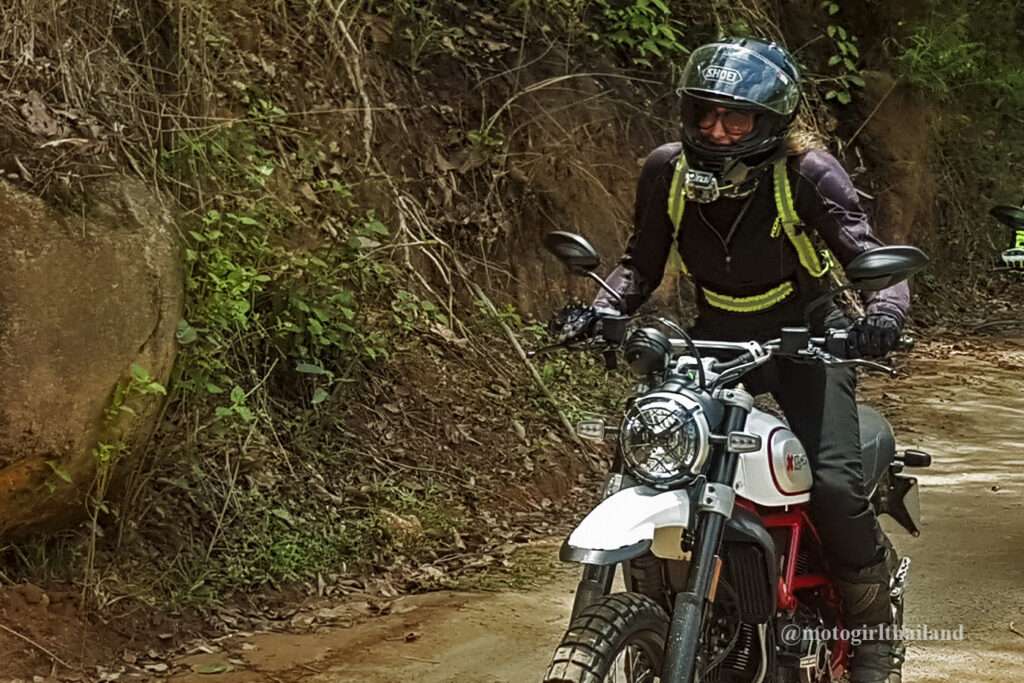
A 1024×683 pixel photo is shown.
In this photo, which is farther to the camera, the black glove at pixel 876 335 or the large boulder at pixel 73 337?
the large boulder at pixel 73 337

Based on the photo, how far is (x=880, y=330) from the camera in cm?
338

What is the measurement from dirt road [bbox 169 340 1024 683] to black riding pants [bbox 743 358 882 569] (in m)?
1.28

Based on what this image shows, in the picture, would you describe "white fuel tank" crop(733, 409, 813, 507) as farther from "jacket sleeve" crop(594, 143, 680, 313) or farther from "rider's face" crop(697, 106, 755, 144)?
"rider's face" crop(697, 106, 755, 144)

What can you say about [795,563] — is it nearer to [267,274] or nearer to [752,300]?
[752,300]

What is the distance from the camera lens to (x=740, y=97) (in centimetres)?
359

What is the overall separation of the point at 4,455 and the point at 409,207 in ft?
12.6

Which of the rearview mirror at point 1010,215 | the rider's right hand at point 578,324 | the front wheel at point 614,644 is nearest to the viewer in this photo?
the front wheel at point 614,644

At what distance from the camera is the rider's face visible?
3.67m

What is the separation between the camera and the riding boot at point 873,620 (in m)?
3.94

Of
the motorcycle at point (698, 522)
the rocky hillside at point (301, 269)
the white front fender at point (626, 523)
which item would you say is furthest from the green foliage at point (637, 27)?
the white front fender at point (626, 523)

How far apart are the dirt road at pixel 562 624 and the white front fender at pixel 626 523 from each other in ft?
6.03

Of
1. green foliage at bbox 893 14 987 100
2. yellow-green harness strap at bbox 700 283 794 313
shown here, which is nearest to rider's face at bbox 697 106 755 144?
yellow-green harness strap at bbox 700 283 794 313

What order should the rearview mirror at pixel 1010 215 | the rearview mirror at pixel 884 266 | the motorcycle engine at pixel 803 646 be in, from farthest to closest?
1. the rearview mirror at pixel 1010 215
2. the motorcycle engine at pixel 803 646
3. the rearview mirror at pixel 884 266

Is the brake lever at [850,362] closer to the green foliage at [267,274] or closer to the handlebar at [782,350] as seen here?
the handlebar at [782,350]
